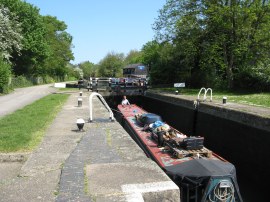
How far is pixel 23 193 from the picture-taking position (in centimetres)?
550

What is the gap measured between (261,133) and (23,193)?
866cm

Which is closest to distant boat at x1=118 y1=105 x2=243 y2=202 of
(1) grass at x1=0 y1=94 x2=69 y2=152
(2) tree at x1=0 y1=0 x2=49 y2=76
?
(1) grass at x1=0 y1=94 x2=69 y2=152

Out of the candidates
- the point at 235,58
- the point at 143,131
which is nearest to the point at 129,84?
the point at 235,58

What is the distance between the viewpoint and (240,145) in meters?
12.9

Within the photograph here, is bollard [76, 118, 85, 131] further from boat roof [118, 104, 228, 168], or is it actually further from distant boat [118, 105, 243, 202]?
distant boat [118, 105, 243, 202]

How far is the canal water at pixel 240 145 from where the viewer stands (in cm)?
1080

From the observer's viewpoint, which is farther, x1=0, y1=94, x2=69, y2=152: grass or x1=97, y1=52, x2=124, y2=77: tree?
x1=97, y1=52, x2=124, y2=77: tree

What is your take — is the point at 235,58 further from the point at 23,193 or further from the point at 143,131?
the point at 23,193

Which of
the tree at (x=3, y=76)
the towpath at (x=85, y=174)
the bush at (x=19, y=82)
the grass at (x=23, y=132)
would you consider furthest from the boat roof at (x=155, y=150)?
the bush at (x=19, y=82)

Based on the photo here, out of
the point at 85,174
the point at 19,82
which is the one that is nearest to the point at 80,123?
the point at 85,174

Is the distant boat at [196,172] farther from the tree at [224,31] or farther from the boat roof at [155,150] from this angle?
the tree at [224,31]

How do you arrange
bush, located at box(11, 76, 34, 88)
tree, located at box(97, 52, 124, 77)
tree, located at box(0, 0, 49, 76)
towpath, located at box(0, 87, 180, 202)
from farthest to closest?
tree, located at box(97, 52, 124, 77)
tree, located at box(0, 0, 49, 76)
bush, located at box(11, 76, 34, 88)
towpath, located at box(0, 87, 180, 202)

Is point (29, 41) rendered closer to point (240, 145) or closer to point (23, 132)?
point (23, 132)

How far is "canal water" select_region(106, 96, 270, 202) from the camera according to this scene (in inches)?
425
